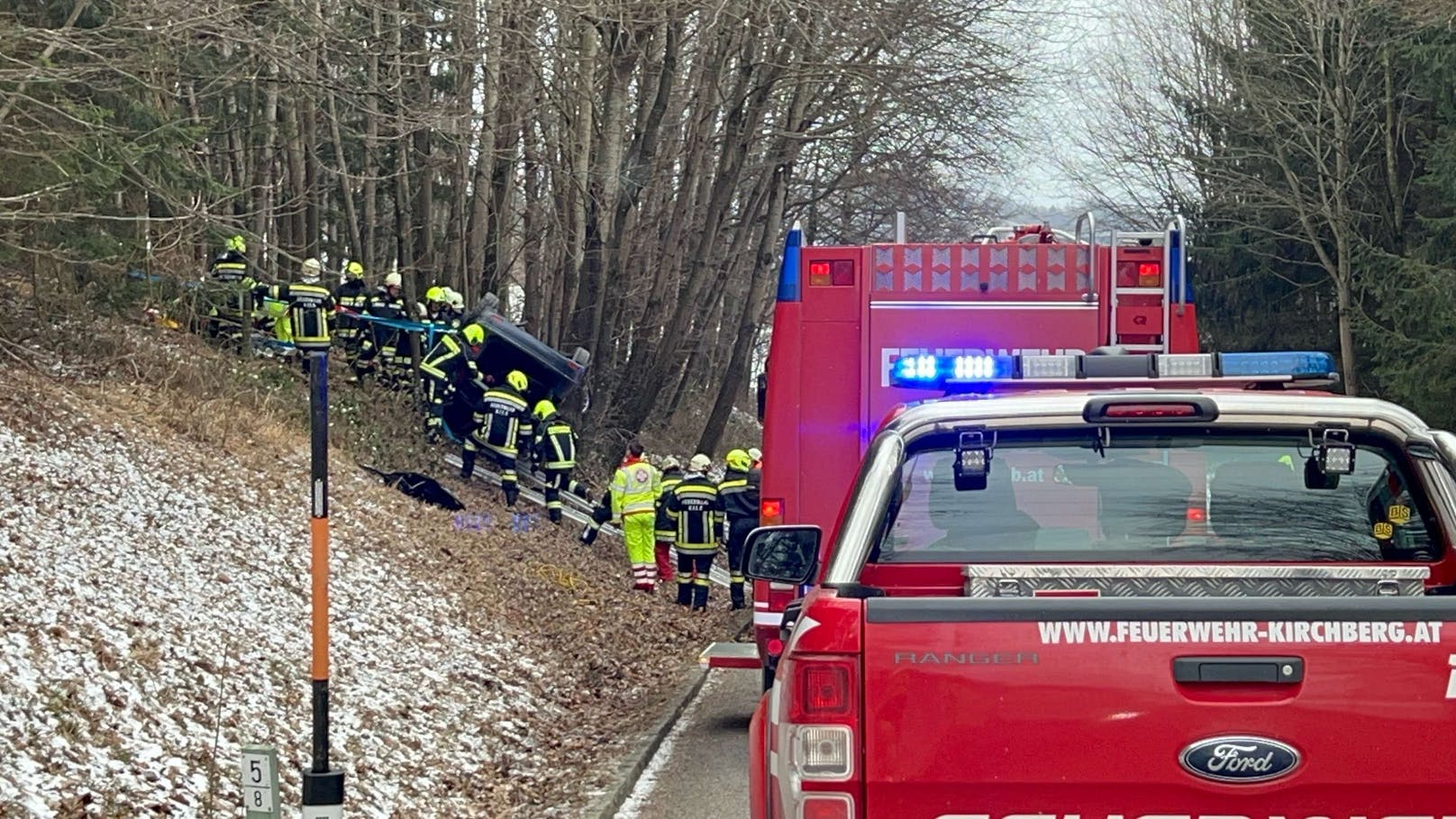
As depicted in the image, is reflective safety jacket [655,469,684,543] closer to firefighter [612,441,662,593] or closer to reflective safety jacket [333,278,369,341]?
firefighter [612,441,662,593]

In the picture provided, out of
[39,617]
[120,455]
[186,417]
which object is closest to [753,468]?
[186,417]

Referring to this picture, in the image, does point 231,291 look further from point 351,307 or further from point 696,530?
point 351,307

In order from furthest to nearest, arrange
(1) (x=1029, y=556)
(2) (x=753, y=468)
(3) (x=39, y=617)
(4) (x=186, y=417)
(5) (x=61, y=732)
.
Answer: (2) (x=753, y=468)
(4) (x=186, y=417)
(3) (x=39, y=617)
(5) (x=61, y=732)
(1) (x=1029, y=556)

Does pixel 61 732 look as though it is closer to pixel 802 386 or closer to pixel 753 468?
pixel 802 386

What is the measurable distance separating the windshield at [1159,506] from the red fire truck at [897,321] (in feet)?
15.6

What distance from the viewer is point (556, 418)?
21.0 m

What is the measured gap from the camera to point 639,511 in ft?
61.8

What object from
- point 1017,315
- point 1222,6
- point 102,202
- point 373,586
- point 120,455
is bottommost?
point 373,586

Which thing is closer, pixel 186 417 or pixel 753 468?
pixel 186 417

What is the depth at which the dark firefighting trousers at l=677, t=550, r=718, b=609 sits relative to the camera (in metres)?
18.3

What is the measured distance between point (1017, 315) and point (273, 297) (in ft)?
44.4

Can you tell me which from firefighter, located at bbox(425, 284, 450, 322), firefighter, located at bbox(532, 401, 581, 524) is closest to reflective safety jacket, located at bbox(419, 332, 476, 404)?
firefighter, located at bbox(425, 284, 450, 322)

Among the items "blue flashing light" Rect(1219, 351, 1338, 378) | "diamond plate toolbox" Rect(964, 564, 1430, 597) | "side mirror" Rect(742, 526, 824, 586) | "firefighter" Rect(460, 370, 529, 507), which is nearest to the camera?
"diamond plate toolbox" Rect(964, 564, 1430, 597)

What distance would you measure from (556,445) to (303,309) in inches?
133
